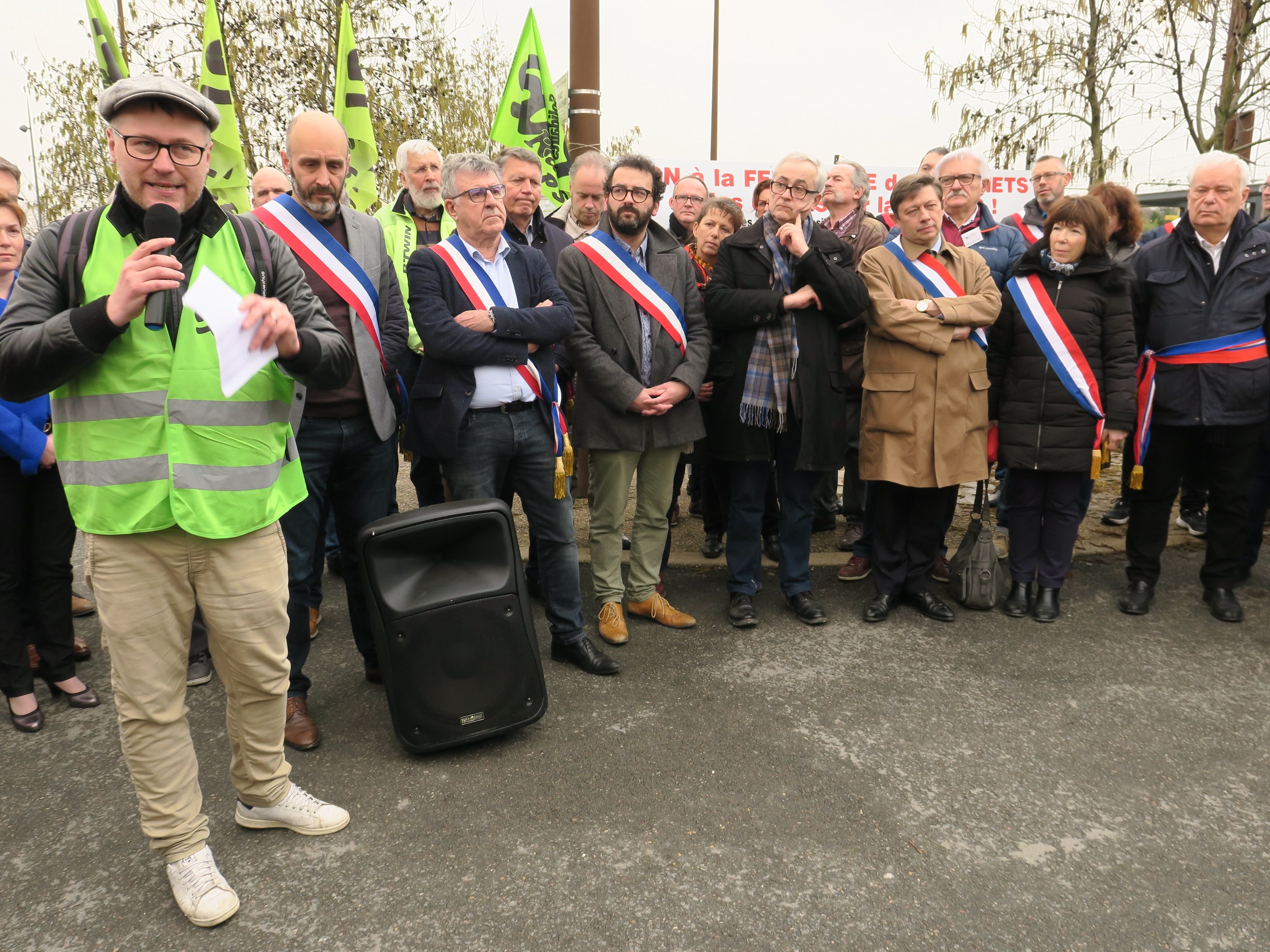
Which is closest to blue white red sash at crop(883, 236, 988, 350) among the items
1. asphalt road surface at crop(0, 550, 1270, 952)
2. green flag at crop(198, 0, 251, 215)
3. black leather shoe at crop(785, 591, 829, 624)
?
black leather shoe at crop(785, 591, 829, 624)

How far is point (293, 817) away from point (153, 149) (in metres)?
1.96

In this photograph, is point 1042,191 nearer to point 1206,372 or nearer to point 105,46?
point 1206,372

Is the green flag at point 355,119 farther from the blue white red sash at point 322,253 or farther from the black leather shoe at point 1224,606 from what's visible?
the black leather shoe at point 1224,606

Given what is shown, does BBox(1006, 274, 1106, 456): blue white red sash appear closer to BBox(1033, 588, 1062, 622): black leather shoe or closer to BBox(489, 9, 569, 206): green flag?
BBox(1033, 588, 1062, 622): black leather shoe

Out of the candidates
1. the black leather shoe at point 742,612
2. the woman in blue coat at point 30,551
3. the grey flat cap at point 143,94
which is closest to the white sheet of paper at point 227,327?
the grey flat cap at point 143,94

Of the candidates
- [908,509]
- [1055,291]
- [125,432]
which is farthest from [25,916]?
[1055,291]

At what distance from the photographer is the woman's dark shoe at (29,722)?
3.40 meters

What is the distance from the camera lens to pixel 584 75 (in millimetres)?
5863

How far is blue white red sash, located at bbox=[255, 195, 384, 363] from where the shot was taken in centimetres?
318

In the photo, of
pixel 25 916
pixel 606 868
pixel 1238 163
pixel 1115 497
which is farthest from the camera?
pixel 1115 497

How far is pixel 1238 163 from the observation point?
14.3 feet

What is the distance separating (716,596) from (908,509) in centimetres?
113

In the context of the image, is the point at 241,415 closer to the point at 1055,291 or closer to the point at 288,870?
the point at 288,870

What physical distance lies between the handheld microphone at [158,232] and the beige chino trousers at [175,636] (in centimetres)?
61
